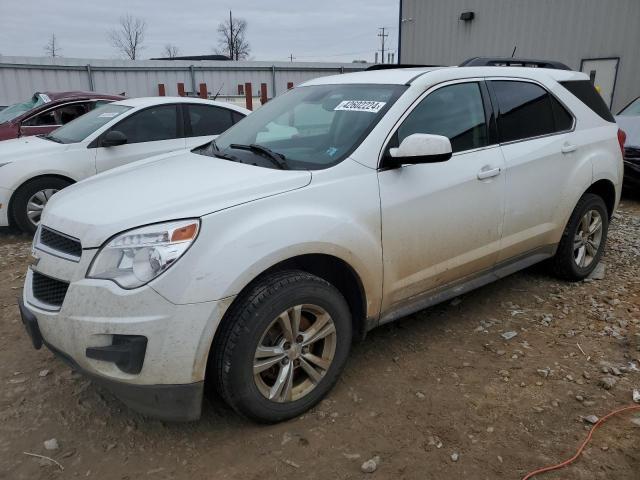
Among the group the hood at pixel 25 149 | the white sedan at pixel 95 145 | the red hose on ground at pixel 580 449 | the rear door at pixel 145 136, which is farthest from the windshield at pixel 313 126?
the hood at pixel 25 149

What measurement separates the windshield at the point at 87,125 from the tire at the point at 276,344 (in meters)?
4.75

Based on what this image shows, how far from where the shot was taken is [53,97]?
9.29 meters

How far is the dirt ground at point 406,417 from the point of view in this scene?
234 cm

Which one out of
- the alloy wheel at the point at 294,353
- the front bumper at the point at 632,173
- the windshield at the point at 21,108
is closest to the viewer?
the alloy wheel at the point at 294,353

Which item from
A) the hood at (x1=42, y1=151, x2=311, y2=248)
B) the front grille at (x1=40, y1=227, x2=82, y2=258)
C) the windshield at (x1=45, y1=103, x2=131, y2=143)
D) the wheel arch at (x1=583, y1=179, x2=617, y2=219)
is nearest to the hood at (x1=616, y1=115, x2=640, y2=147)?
the wheel arch at (x1=583, y1=179, x2=617, y2=219)

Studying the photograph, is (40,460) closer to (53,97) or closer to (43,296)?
(43,296)

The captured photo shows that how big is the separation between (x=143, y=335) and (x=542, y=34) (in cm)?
1318

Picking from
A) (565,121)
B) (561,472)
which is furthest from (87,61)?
(561,472)

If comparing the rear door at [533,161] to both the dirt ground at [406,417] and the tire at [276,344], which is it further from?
the tire at [276,344]

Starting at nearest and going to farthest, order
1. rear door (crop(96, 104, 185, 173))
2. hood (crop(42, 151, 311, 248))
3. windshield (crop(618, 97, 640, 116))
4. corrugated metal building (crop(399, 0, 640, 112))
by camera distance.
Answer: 1. hood (crop(42, 151, 311, 248))
2. rear door (crop(96, 104, 185, 173))
3. windshield (crop(618, 97, 640, 116))
4. corrugated metal building (crop(399, 0, 640, 112))

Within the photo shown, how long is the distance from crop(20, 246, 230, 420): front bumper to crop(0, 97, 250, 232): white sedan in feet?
12.8

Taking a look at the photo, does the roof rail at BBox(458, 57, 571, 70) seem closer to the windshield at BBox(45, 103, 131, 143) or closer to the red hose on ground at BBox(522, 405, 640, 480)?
the red hose on ground at BBox(522, 405, 640, 480)

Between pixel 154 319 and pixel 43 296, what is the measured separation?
28.9 inches

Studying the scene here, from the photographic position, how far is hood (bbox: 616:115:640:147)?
7254 mm
